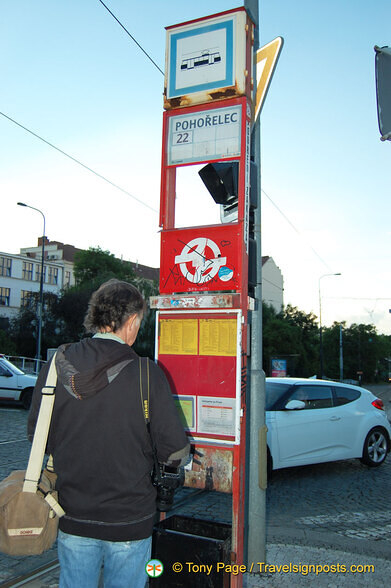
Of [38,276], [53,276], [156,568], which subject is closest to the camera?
[156,568]

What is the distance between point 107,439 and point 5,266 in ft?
215

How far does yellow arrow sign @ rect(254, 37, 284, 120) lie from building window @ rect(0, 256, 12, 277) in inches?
2490

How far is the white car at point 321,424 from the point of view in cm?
746

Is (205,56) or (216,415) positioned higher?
(205,56)

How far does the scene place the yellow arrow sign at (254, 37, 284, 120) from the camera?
4.26 metres

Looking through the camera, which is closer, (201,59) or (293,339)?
(201,59)

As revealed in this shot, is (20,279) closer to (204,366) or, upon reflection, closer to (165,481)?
(204,366)

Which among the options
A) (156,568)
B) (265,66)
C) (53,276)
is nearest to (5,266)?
(53,276)

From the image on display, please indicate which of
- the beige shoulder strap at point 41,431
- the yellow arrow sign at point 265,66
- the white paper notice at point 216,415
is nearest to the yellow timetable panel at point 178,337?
the white paper notice at point 216,415

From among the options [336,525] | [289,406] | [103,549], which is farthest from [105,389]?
[289,406]

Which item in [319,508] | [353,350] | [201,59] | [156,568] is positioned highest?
[201,59]

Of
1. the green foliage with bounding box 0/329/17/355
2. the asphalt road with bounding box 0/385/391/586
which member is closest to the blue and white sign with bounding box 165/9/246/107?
the asphalt road with bounding box 0/385/391/586

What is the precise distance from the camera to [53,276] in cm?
7088

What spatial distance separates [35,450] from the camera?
2150 millimetres
